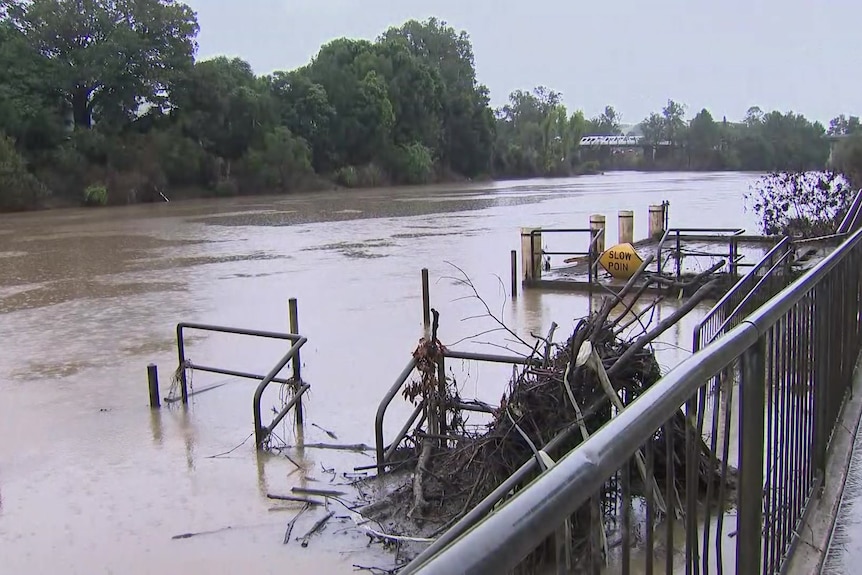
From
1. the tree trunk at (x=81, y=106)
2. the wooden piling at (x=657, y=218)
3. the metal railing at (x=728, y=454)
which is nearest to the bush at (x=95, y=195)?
the tree trunk at (x=81, y=106)

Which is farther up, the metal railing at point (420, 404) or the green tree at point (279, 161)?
the green tree at point (279, 161)

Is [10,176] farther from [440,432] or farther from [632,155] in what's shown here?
[632,155]

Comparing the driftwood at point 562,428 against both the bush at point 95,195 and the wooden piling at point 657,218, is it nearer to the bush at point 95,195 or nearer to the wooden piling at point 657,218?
the wooden piling at point 657,218

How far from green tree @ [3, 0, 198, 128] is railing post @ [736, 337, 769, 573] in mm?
55310

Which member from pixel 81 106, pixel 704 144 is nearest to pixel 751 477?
pixel 81 106

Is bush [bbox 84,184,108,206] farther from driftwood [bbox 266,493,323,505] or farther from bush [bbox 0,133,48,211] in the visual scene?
driftwood [bbox 266,493,323,505]

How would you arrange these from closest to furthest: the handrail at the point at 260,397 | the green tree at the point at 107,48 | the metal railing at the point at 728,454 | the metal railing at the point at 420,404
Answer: the metal railing at the point at 728,454 → the metal railing at the point at 420,404 → the handrail at the point at 260,397 → the green tree at the point at 107,48

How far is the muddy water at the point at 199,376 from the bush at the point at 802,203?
5147 mm

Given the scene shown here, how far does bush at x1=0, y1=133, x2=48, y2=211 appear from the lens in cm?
4528

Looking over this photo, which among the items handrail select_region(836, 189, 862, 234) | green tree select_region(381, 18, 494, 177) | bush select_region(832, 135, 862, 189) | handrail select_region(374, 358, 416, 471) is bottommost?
handrail select_region(374, 358, 416, 471)

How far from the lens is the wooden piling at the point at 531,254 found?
51.3 ft

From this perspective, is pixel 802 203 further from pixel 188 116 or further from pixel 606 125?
pixel 606 125

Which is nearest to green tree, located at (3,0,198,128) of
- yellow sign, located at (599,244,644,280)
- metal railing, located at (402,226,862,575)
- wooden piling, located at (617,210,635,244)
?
wooden piling, located at (617,210,635,244)

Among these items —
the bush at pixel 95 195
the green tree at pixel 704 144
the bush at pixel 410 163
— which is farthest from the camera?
the green tree at pixel 704 144
